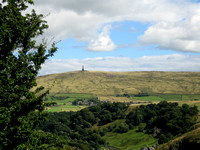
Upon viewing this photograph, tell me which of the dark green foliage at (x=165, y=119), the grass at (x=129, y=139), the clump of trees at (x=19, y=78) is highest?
the clump of trees at (x=19, y=78)

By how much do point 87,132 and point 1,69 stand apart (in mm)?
151154

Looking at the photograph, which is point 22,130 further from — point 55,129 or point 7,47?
point 55,129

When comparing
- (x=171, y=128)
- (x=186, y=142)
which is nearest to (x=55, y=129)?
(x=171, y=128)

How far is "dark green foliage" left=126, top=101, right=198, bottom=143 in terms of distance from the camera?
117 metres

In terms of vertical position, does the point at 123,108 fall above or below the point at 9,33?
below

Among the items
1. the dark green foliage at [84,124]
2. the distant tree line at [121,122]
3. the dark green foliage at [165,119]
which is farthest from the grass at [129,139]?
the dark green foliage at [165,119]

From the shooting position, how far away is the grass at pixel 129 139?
125775 millimetres

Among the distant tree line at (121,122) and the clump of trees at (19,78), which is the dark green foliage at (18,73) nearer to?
the clump of trees at (19,78)

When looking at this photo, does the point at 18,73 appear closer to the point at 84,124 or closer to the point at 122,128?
the point at 122,128

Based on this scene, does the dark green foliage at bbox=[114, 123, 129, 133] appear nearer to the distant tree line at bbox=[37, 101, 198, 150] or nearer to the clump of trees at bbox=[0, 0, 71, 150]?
the distant tree line at bbox=[37, 101, 198, 150]

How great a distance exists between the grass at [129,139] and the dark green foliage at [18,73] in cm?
10990

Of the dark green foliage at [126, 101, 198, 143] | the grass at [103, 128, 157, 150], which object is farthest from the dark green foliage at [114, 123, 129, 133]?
the dark green foliage at [126, 101, 198, 143]

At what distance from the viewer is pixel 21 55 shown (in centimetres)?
1820

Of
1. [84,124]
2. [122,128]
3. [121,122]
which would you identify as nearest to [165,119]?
[122,128]
